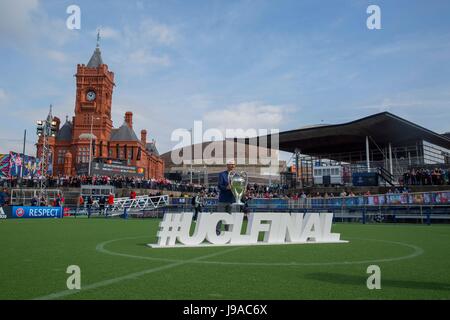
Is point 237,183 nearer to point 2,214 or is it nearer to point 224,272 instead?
point 224,272

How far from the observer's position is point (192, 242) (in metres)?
9.20

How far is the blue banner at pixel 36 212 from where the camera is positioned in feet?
88.3

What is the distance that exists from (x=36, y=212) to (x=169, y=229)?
2240 centimetres

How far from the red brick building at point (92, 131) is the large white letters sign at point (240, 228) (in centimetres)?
7825

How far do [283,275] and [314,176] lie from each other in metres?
36.2

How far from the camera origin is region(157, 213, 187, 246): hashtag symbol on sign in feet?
29.8

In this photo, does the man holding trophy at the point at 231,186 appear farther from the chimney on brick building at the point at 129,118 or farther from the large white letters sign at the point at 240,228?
the chimney on brick building at the point at 129,118

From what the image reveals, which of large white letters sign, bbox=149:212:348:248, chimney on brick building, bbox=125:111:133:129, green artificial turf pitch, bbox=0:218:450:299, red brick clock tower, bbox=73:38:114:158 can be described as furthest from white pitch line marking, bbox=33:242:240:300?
chimney on brick building, bbox=125:111:133:129

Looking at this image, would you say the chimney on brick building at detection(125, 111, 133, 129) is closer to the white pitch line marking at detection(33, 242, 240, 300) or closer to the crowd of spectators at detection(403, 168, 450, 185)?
the crowd of spectators at detection(403, 168, 450, 185)

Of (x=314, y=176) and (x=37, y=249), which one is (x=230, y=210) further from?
(x=314, y=176)

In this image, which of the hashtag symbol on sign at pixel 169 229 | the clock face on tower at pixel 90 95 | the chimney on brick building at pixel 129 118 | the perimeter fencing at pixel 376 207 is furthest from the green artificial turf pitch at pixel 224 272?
the chimney on brick building at pixel 129 118

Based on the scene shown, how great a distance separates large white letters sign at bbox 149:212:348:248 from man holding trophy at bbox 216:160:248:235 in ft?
3.11

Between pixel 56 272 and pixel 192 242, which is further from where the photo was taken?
pixel 192 242

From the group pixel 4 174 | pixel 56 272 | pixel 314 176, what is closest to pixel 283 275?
pixel 56 272
